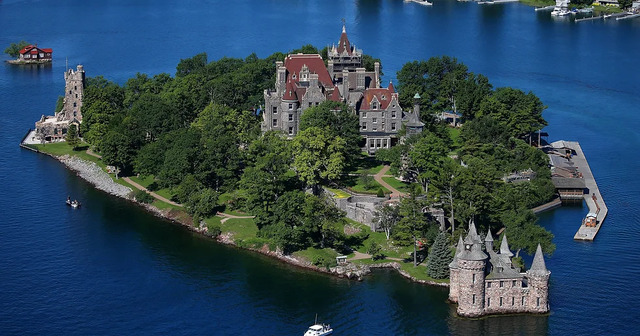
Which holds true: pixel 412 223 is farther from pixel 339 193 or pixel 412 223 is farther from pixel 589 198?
pixel 589 198

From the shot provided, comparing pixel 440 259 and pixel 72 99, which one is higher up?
pixel 72 99

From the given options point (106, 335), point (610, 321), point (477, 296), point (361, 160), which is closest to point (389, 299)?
point (477, 296)

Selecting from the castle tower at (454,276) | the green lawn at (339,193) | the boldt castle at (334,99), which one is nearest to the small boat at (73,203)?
the boldt castle at (334,99)

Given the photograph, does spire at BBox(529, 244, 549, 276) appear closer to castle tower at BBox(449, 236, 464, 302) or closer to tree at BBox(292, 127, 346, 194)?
castle tower at BBox(449, 236, 464, 302)

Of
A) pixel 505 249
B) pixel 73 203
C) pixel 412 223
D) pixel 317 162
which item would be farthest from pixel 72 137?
pixel 505 249

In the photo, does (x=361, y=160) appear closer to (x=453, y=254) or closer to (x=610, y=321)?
(x=453, y=254)

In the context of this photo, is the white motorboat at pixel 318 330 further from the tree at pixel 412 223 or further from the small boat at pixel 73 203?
the small boat at pixel 73 203
